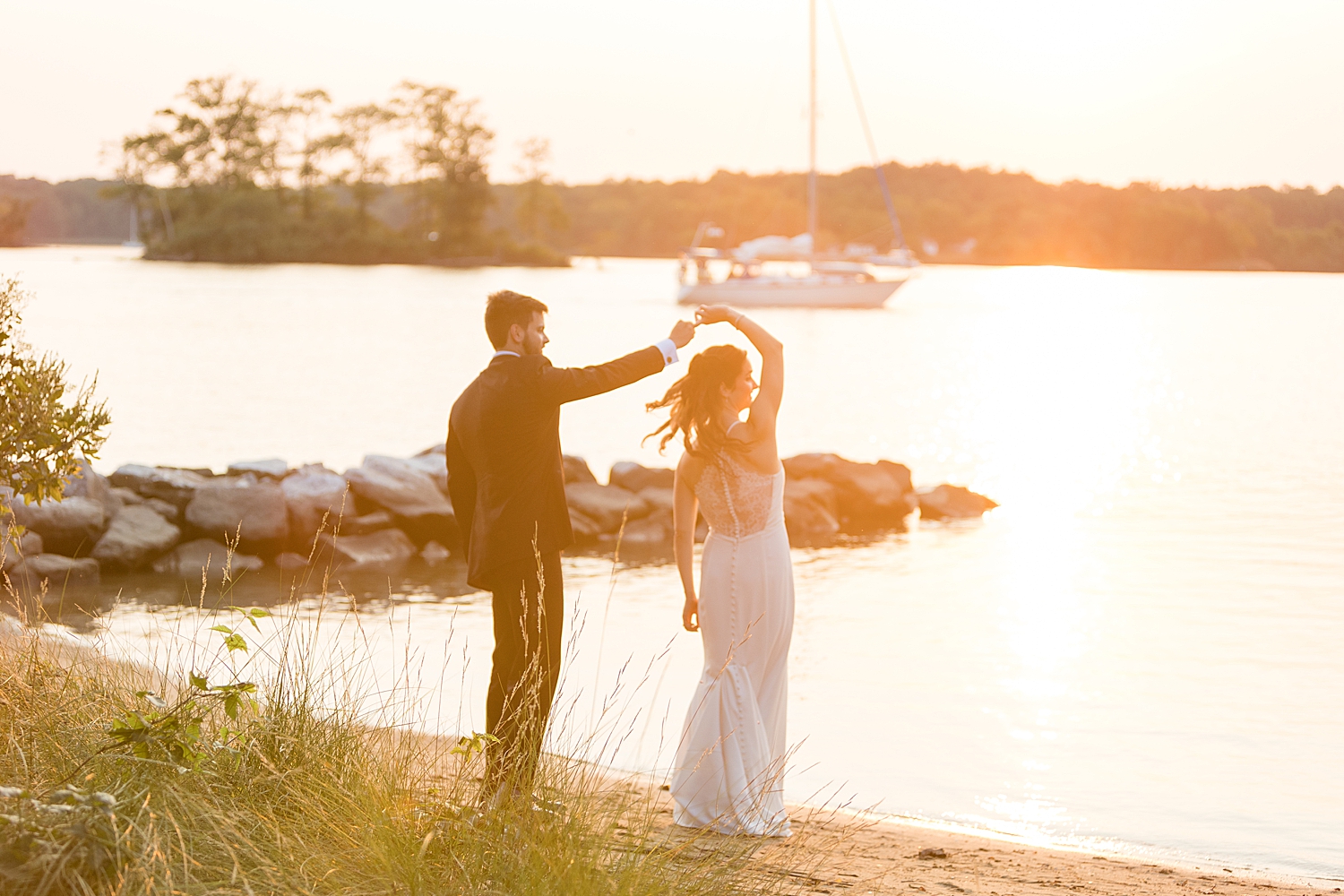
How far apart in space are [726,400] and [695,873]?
225cm

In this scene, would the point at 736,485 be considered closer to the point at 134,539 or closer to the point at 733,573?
the point at 733,573

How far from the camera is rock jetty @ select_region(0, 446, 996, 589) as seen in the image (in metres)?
12.8

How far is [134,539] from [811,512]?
7767 millimetres

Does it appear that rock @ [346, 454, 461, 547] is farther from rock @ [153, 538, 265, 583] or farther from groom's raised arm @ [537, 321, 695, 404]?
groom's raised arm @ [537, 321, 695, 404]

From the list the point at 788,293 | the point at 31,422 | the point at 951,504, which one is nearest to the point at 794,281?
the point at 788,293

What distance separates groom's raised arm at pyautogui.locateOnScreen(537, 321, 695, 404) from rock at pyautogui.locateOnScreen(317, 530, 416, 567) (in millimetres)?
8491

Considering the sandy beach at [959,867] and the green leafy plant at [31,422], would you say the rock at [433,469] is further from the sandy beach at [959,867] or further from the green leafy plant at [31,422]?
the sandy beach at [959,867]

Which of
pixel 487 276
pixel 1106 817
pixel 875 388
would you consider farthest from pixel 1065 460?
pixel 487 276

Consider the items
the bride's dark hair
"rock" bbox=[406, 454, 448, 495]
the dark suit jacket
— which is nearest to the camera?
the dark suit jacket

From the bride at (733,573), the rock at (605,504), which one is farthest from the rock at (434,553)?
the bride at (733,573)

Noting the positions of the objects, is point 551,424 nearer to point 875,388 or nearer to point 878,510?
point 878,510

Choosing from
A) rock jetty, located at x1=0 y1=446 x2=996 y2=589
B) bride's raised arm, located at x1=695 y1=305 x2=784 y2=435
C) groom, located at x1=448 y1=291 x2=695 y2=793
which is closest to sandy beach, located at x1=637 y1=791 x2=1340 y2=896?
groom, located at x1=448 y1=291 x2=695 y2=793

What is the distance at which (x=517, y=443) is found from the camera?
215 inches

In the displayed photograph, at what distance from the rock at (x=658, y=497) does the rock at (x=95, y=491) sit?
5.82m
